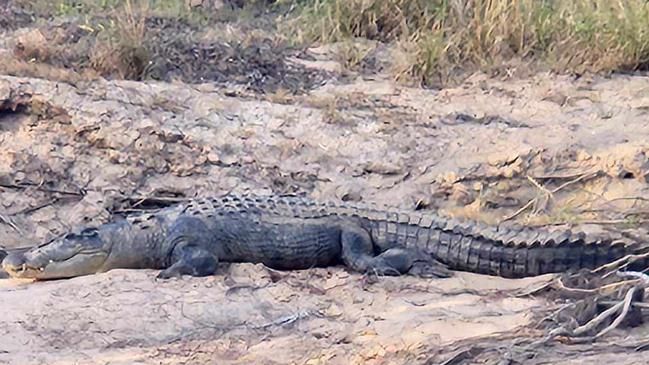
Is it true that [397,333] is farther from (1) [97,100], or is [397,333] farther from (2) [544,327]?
(1) [97,100]

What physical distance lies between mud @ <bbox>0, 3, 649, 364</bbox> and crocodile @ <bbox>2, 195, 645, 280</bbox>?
0.16m

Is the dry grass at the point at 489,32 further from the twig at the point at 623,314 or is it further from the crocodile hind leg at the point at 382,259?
the twig at the point at 623,314

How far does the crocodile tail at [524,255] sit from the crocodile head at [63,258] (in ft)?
5.76

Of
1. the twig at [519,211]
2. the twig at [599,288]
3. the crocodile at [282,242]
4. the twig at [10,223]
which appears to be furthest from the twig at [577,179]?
the twig at [10,223]

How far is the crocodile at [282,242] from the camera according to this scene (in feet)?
20.3

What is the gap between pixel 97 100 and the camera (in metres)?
8.12

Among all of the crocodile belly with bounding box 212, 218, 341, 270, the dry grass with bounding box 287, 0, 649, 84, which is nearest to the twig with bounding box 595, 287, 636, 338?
the crocodile belly with bounding box 212, 218, 341, 270

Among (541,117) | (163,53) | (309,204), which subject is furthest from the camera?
(163,53)

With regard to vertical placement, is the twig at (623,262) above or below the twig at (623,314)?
below

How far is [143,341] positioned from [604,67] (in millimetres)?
4830

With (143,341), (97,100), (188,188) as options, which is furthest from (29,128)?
(143,341)

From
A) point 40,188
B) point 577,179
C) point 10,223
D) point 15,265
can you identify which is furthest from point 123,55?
point 577,179

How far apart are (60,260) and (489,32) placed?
13.4 ft

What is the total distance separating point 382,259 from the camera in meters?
6.23
